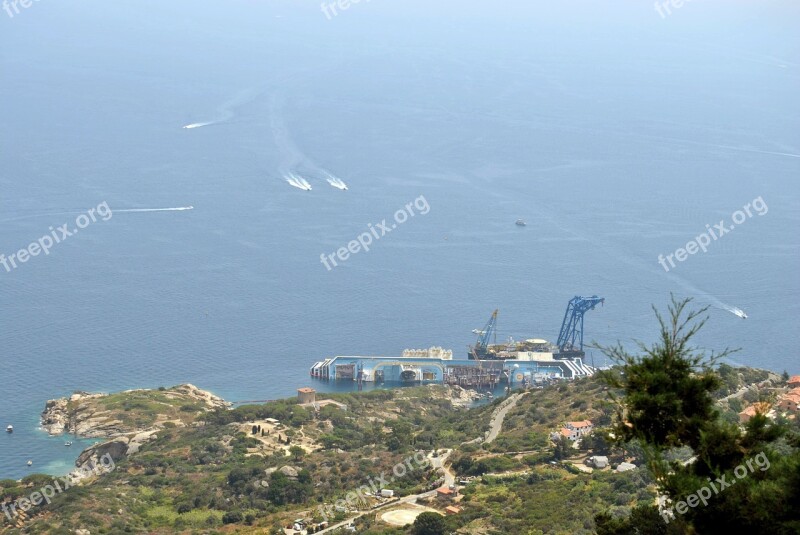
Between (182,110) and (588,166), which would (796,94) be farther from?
(182,110)

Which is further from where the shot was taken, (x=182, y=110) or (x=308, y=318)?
(x=182, y=110)

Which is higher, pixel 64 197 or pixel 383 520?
pixel 64 197

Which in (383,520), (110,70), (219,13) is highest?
(219,13)

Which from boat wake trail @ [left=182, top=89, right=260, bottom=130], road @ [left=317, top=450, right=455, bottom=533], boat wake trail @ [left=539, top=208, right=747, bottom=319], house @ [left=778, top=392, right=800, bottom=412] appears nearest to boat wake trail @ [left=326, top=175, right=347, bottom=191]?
boat wake trail @ [left=539, top=208, right=747, bottom=319]

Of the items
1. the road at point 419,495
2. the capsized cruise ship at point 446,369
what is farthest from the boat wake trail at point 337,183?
the road at point 419,495

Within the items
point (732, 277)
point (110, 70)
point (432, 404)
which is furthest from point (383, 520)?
point (110, 70)

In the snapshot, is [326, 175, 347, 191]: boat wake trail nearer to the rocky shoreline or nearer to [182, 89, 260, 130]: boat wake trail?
[182, 89, 260, 130]: boat wake trail
